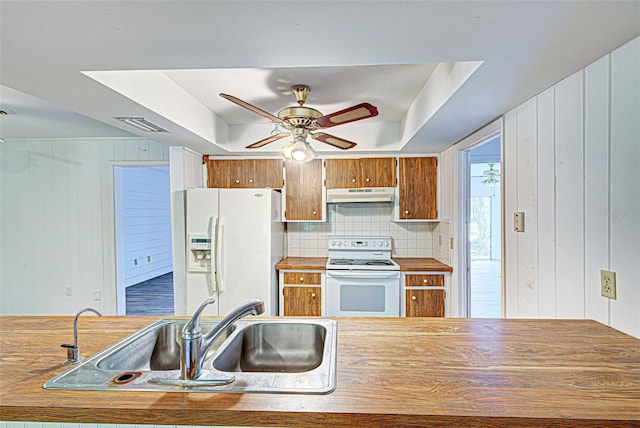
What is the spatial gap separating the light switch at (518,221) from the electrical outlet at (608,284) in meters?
0.63

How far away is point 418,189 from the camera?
3.52m

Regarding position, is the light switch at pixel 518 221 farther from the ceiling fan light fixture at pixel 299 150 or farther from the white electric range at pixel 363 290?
the ceiling fan light fixture at pixel 299 150

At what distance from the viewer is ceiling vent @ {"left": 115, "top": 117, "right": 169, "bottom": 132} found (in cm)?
220

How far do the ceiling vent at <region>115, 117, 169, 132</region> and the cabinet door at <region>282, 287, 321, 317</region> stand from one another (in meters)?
1.88

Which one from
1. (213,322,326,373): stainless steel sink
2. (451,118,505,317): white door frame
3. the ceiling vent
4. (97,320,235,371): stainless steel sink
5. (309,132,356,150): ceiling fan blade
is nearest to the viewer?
(97,320,235,371): stainless steel sink

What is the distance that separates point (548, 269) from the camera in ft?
5.68

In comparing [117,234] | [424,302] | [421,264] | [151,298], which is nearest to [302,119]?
[421,264]

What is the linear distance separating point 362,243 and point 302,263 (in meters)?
0.77

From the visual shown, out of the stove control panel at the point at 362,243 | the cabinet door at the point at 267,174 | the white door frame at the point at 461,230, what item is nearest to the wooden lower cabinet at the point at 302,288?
the stove control panel at the point at 362,243

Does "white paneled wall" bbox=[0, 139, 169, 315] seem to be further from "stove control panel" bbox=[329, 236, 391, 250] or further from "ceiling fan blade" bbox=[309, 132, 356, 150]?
"stove control panel" bbox=[329, 236, 391, 250]

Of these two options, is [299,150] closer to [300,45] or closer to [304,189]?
[300,45]

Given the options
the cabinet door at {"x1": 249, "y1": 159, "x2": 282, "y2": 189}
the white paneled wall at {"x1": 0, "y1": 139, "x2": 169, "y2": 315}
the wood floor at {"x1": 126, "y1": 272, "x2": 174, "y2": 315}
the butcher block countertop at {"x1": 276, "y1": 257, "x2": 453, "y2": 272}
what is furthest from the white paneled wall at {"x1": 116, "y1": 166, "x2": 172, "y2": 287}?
the butcher block countertop at {"x1": 276, "y1": 257, "x2": 453, "y2": 272}

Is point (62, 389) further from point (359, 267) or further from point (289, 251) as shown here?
point (289, 251)

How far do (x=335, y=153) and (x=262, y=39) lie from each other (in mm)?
2326
